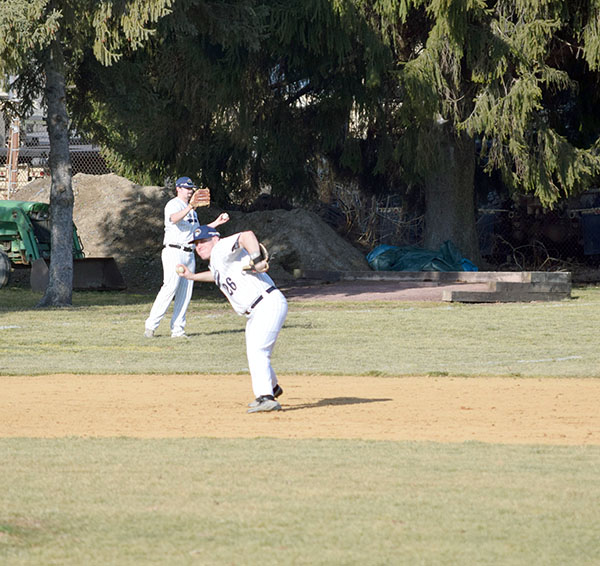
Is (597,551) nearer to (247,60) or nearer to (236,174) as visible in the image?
(247,60)

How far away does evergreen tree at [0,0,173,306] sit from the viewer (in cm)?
2025

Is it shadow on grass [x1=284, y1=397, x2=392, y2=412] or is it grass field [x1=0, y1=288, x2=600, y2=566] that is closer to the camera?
grass field [x1=0, y1=288, x2=600, y2=566]

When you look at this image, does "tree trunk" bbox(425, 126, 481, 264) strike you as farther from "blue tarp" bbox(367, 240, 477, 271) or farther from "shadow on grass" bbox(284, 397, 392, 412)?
"shadow on grass" bbox(284, 397, 392, 412)

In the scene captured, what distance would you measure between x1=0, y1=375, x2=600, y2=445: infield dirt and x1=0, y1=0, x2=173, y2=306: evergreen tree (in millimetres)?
9197

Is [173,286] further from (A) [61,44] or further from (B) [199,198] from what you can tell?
(A) [61,44]

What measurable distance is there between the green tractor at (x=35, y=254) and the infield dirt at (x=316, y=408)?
1388cm

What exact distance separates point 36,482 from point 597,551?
3312 millimetres

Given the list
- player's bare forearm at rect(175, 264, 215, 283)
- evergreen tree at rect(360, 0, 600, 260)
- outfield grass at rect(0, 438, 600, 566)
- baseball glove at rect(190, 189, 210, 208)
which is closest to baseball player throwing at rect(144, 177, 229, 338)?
baseball glove at rect(190, 189, 210, 208)

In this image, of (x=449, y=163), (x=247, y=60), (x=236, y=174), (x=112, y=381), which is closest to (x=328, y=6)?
(x=247, y=60)

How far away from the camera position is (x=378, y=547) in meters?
5.05

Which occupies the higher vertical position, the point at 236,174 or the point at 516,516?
the point at 236,174

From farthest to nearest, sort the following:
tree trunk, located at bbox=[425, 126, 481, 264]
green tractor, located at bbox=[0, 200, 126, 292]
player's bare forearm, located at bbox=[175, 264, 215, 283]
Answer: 1. tree trunk, located at bbox=[425, 126, 481, 264]
2. green tractor, located at bbox=[0, 200, 126, 292]
3. player's bare forearm, located at bbox=[175, 264, 215, 283]

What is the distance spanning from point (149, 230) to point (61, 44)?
415 inches

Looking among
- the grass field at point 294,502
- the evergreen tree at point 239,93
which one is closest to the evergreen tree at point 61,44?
the evergreen tree at point 239,93
